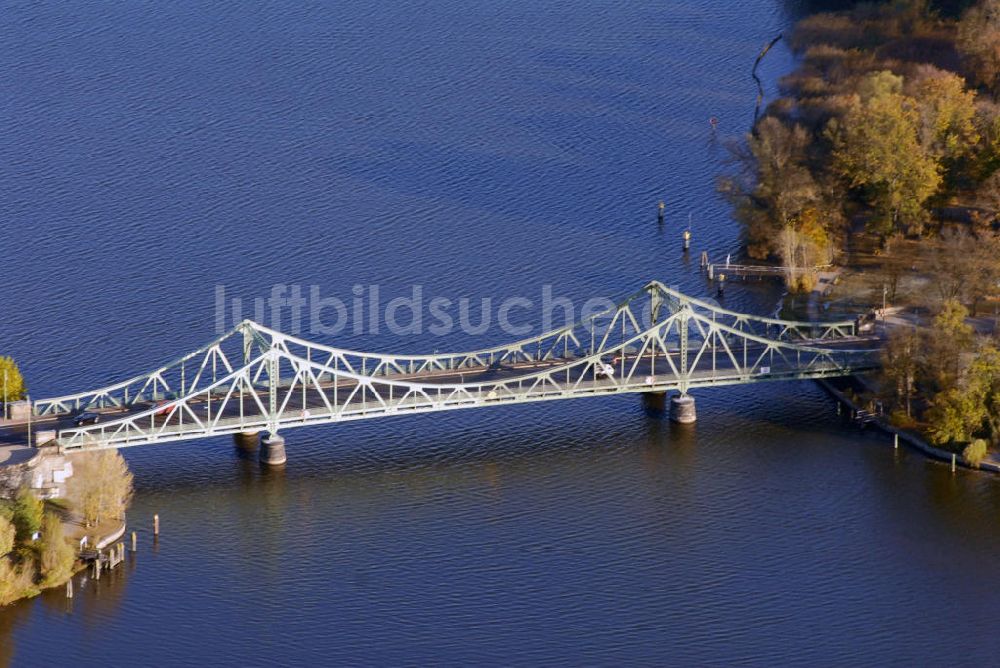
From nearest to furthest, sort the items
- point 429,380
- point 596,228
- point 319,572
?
point 319,572, point 429,380, point 596,228

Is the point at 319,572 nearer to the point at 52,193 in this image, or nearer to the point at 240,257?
the point at 240,257

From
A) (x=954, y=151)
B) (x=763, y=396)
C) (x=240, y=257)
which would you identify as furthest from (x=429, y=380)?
(x=954, y=151)

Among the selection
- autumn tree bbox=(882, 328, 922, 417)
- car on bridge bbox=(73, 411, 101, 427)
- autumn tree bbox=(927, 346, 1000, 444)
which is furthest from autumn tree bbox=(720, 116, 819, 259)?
car on bridge bbox=(73, 411, 101, 427)

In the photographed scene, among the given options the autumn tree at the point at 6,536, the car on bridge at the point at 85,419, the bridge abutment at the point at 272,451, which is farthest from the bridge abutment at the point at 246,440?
the autumn tree at the point at 6,536

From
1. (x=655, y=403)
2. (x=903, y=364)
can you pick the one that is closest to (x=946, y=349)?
(x=903, y=364)

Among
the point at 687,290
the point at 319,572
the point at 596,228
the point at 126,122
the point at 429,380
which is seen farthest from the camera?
the point at 126,122
